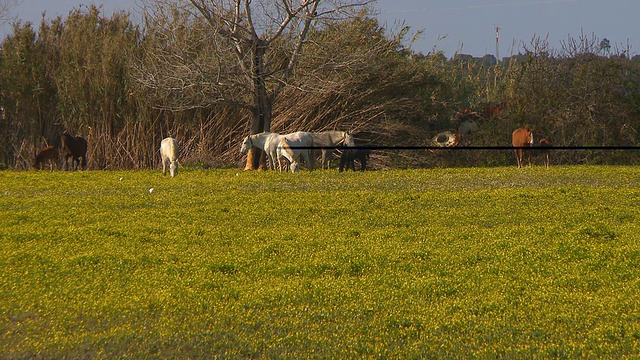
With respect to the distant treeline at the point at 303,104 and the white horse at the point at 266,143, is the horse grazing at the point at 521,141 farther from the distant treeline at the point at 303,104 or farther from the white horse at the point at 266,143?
the white horse at the point at 266,143

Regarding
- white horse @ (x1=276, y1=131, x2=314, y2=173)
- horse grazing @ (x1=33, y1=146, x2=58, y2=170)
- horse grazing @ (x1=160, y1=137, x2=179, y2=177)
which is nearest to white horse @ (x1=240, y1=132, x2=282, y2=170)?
white horse @ (x1=276, y1=131, x2=314, y2=173)

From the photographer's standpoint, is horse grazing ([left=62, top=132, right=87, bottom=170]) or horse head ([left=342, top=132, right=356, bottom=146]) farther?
horse grazing ([left=62, top=132, right=87, bottom=170])

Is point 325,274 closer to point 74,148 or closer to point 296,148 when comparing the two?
point 296,148

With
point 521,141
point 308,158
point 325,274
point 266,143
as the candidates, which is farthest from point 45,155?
point 325,274

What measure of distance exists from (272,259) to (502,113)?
21.6m

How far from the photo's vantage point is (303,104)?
3181 centimetres

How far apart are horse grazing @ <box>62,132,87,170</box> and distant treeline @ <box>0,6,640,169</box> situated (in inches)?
36.3

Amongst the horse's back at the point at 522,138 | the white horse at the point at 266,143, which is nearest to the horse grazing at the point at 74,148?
the white horse at the point at 266,143

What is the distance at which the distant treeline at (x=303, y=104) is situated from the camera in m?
30.2

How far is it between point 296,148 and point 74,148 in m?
7.66

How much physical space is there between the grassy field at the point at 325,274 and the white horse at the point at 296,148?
7.81 meters

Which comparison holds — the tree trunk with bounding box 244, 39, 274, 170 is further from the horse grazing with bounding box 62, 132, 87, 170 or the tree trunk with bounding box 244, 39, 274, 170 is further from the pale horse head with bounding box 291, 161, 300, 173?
the horse grazing with bounding box 62, 132, 87, 170

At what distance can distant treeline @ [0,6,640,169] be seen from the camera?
99.1ft

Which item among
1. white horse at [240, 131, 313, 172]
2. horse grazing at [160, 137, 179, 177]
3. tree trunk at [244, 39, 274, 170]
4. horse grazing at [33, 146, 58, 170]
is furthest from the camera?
horse grazing at [33, 146, 58, 170]
